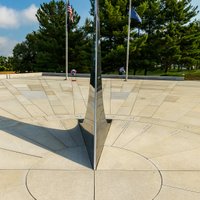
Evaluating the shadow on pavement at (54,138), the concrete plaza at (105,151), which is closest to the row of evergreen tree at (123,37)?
the concrete plaza at (105,151)

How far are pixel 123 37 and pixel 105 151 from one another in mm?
22150

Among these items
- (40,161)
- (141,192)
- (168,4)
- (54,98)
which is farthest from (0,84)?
(168,4)

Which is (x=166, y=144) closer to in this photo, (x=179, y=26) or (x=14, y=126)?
(x=14, y=126)

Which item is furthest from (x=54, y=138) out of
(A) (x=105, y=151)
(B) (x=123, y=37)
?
(B) (x=123, y=37)

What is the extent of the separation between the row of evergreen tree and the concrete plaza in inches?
642

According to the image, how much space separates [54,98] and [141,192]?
7943 millimetres

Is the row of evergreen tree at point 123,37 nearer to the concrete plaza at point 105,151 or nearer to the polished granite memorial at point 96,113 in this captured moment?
the concrete plaza at point 105,151

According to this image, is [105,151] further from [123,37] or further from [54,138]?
[123,37]

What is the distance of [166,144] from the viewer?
7.09 meters

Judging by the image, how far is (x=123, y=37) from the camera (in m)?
27.2

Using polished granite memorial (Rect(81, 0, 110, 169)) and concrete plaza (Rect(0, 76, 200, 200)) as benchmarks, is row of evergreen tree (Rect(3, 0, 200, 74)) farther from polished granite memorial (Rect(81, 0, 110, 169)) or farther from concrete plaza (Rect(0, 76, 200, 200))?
polished granite memorial (Rect(81, 0, 110, 169))

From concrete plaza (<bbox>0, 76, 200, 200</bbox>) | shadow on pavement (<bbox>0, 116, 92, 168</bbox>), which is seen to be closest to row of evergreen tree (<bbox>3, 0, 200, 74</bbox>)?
concrete plaza (<bbox>0, 76, 200, 200</bbox>)

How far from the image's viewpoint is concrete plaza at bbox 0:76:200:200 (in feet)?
15.9

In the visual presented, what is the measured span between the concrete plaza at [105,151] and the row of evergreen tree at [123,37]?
16310 mm
